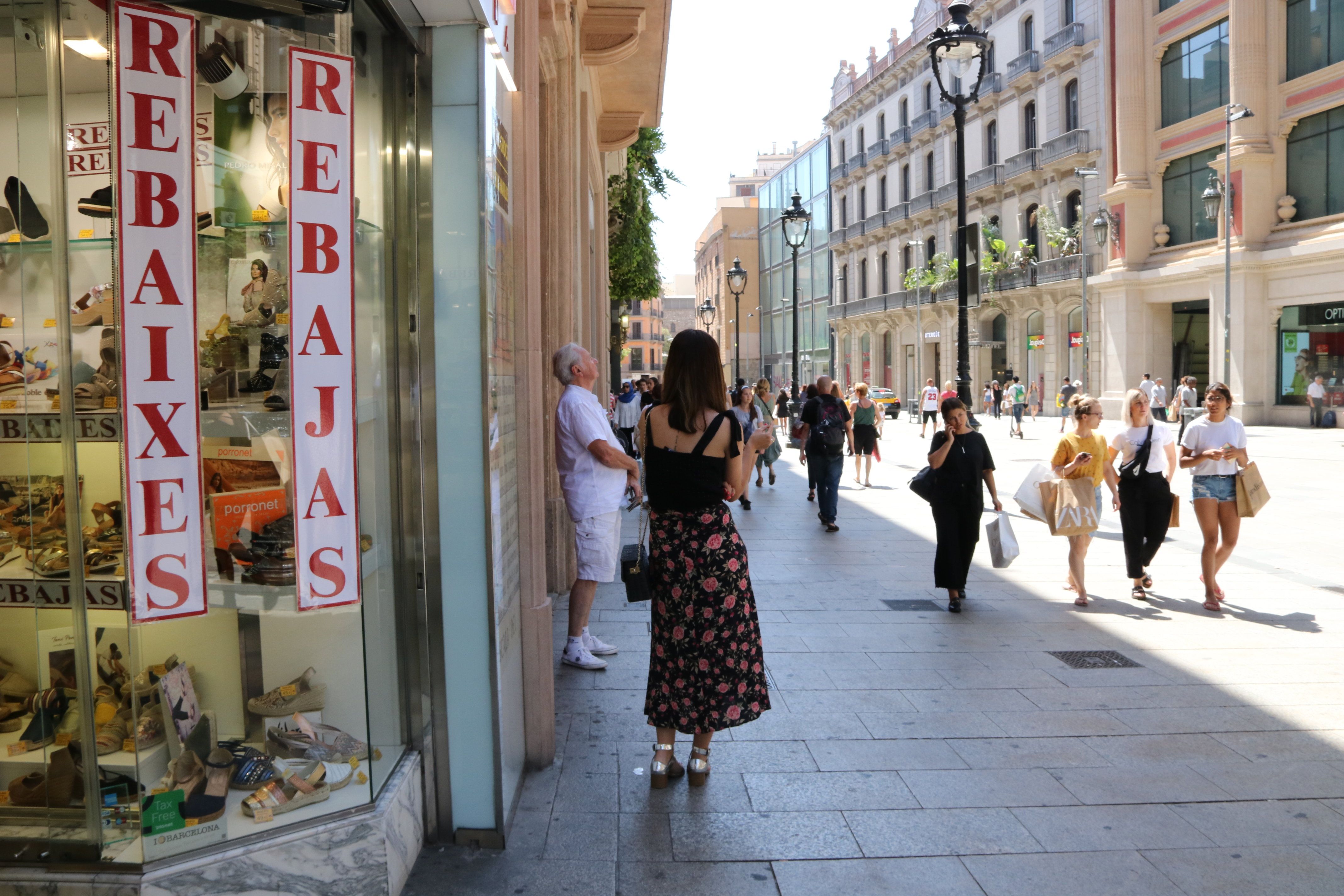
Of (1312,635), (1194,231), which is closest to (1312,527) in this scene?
(1312,635)

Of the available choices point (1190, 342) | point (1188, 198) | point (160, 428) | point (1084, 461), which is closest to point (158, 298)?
point (160, 428)

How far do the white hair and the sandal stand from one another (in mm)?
3132

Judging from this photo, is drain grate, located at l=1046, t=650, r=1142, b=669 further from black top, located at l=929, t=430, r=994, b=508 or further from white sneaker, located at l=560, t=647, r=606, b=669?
white sneaker, located at l=560, t=647, r=606, b=669

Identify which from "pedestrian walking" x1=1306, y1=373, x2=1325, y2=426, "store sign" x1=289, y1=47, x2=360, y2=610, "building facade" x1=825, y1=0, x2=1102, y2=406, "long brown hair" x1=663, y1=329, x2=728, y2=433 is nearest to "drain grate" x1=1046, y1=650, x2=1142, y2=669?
"long brown hair" x1=663, y1=329, x2=728, y2=433

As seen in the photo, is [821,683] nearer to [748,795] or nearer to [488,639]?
[748,795]

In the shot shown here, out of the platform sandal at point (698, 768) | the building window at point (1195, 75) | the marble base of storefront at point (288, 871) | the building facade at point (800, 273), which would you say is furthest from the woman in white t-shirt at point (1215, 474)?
the building facade at point (800, 273)

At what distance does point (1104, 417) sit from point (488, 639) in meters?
38.4

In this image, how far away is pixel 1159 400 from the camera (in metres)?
31.6

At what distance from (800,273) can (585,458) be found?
70.3 m

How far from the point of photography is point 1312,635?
281 inches

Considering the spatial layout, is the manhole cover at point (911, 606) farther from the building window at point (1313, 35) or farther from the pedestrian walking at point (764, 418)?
the building window at point (1313, 35)

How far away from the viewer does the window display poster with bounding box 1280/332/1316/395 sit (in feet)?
103

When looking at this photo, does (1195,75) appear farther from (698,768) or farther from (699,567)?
(698,768)

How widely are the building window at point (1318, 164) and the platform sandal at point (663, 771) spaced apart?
32.3 metres
